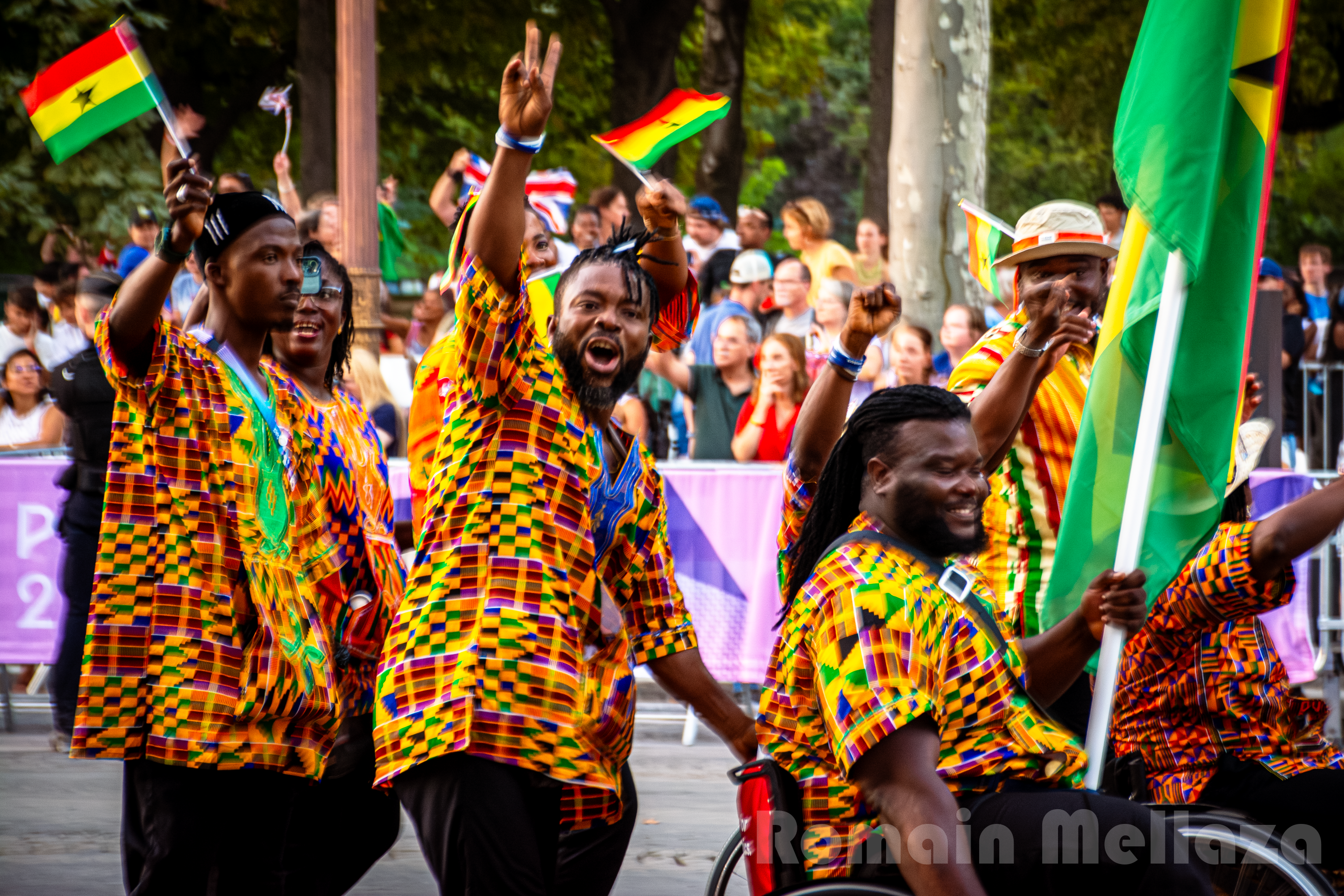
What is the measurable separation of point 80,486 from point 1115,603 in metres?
4.81

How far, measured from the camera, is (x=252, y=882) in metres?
3.97

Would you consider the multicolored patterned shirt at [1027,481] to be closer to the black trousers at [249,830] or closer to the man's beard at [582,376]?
the man's beard at [582,376]

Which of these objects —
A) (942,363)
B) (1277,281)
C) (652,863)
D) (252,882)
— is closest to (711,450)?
(942,363)

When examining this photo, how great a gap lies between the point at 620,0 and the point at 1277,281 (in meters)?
9.91

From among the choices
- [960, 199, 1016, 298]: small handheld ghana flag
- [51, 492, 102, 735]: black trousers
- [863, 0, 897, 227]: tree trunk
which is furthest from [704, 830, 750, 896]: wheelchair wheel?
[863, 0, 897, 227]: tree trunk

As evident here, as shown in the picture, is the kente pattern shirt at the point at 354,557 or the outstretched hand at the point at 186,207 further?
the kente pattern shirt at the point at 354,557

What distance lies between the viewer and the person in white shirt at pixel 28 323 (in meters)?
12.3

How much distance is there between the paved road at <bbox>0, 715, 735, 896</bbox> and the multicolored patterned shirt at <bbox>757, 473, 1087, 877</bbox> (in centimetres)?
277

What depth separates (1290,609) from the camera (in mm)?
8133

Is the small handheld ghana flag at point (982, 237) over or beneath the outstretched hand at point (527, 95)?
over

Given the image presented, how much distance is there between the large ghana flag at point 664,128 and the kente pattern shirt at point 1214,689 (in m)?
2.25

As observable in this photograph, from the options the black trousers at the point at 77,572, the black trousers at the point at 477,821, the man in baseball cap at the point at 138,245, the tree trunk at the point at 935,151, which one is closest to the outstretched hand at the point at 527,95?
the black trousers at the point at 477,821

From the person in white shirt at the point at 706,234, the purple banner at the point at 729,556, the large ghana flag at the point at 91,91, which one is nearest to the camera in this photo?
the large ghana flag at the point at 91,91

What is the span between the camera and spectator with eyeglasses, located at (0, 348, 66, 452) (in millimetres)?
10109
